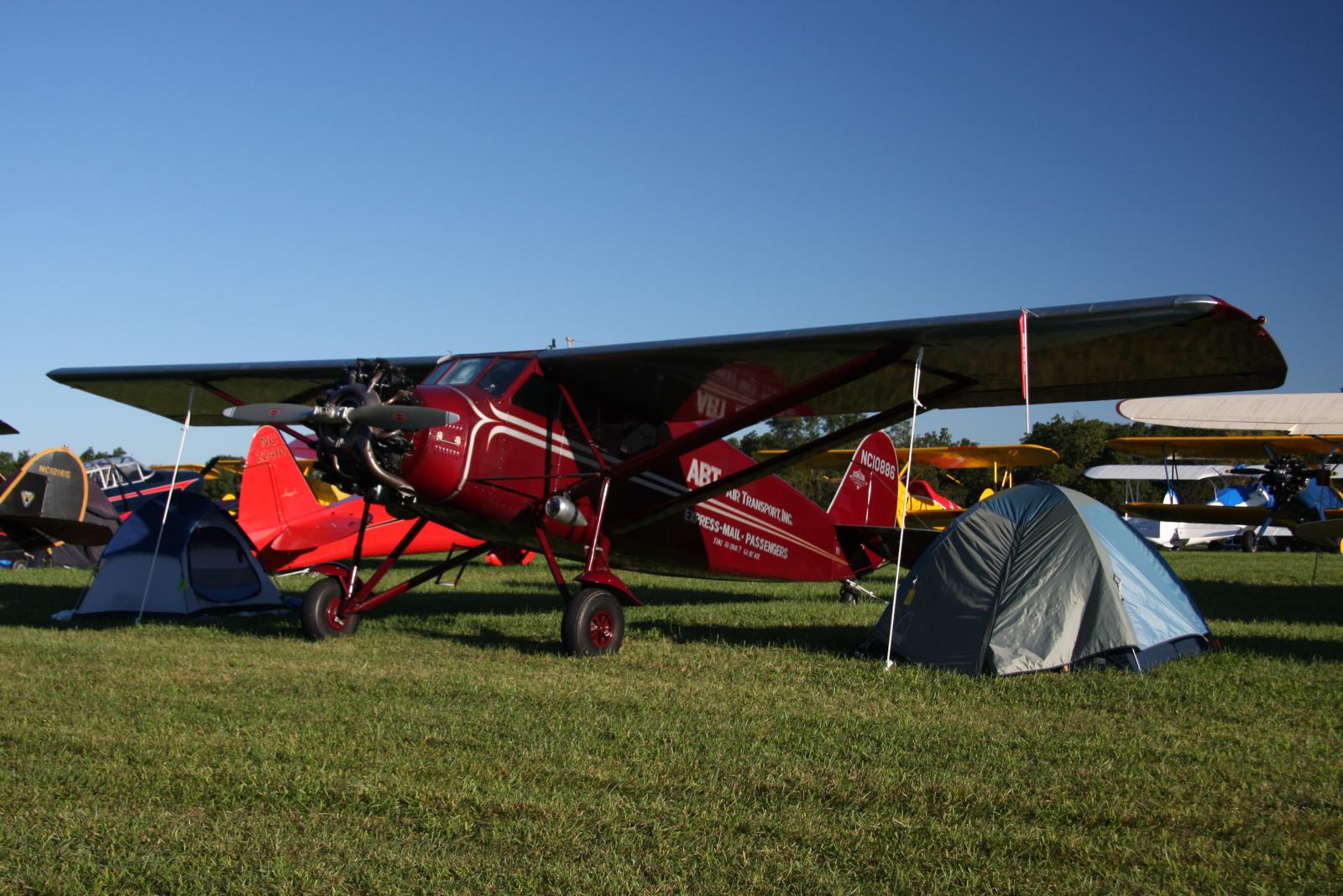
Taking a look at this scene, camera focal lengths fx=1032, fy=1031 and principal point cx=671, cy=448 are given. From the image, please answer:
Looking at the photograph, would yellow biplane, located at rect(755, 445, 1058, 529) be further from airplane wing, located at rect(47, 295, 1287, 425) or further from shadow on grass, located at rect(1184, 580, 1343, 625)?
airplane wing, located at rect(47, 295, 1287, 425)

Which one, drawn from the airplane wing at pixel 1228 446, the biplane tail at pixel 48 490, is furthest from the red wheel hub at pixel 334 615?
the airplane wing at pixel 1228 446

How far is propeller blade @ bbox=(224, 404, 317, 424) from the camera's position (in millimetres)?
8086

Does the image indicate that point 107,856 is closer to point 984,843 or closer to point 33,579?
point 984,843

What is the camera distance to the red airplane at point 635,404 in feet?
26.0

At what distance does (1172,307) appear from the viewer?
22.1ft

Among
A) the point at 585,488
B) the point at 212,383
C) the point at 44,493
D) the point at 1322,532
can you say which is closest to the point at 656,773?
the point at 585,488

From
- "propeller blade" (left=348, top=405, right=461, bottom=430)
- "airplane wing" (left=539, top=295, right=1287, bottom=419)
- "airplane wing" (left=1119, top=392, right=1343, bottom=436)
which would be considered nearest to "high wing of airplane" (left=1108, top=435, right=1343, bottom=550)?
"airplane wing" (left=1119, top=392, right=1343, bottom=436)

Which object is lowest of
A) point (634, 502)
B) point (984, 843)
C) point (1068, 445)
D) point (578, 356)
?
point (984, 843)

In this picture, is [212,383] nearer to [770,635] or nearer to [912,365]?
[770,635]

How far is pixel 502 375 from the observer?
369 inches

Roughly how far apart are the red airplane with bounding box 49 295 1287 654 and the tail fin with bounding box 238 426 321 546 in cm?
262

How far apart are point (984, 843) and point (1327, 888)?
41.7 inches

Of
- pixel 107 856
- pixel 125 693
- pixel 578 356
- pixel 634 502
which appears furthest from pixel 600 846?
pixel 634 502

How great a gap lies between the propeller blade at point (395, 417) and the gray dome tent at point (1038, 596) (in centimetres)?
390
